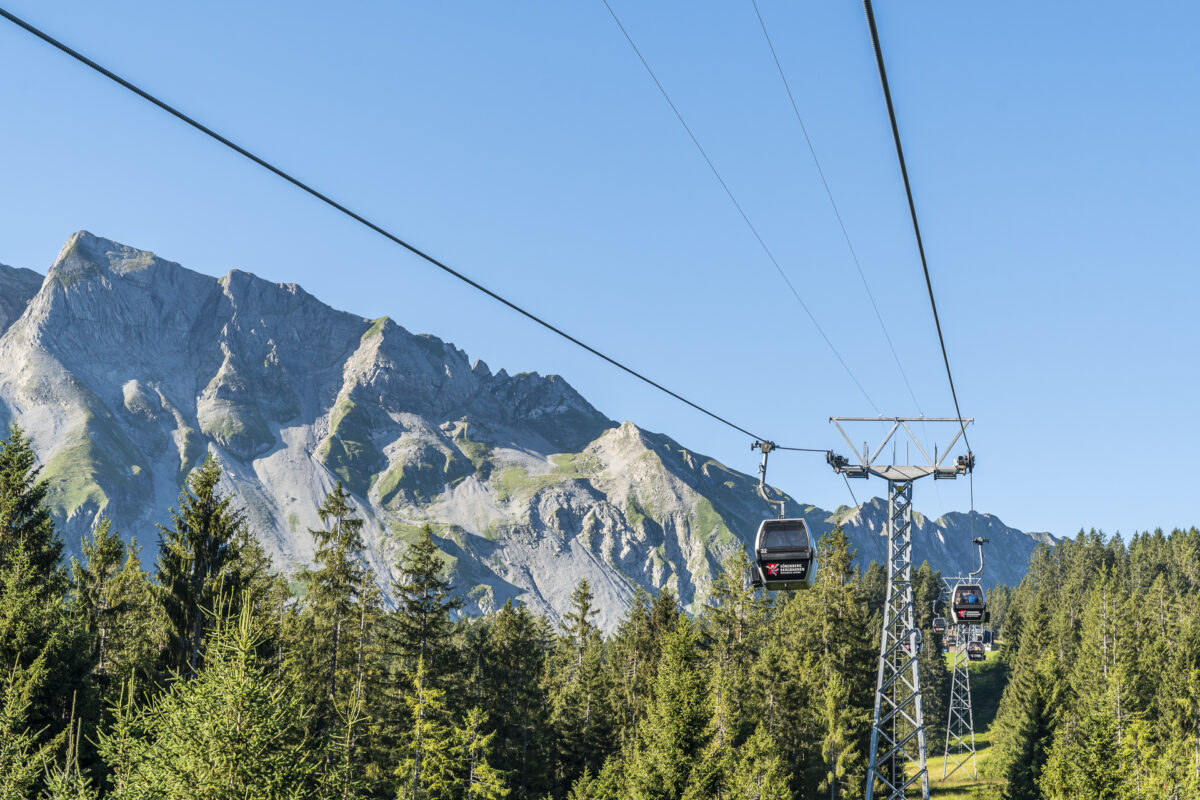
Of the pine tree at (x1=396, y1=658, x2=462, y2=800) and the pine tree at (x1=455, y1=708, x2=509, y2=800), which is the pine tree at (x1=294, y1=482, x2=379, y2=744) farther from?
the pine tree at (x1=455, y1=708, x2=509, y2=800)

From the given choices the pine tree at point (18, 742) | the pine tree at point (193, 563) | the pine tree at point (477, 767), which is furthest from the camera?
the pine tree at point (477, 767)

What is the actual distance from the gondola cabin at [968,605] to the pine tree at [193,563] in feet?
117

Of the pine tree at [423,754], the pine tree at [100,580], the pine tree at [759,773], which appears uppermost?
the pine tree at [100,580]

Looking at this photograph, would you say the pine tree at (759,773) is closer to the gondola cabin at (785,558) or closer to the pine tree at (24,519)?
the gondola cabin at (785,558)

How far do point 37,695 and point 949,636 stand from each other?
153 metres

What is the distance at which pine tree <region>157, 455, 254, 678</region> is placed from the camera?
32.5 m

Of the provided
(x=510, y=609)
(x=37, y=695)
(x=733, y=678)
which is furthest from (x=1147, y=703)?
(x=37, y=695)

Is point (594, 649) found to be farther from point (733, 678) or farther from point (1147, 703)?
point (1147, 703)

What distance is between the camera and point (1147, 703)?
7612cm

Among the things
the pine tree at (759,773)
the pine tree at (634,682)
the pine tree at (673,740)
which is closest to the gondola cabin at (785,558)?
the pine tree at (673,740)

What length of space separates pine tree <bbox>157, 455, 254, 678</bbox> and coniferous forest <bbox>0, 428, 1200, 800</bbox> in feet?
0.23

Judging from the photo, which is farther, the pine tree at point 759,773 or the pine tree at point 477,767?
the pine tree at point 759,773

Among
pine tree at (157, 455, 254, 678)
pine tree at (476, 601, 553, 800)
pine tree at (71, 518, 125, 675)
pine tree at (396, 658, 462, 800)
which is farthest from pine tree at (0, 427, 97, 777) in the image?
pine tree at (476, 601, 553, 800)

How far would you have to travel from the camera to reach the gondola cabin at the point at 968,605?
4806 centimetres
